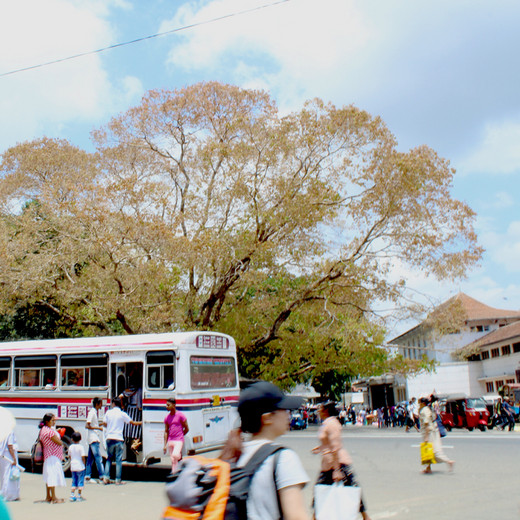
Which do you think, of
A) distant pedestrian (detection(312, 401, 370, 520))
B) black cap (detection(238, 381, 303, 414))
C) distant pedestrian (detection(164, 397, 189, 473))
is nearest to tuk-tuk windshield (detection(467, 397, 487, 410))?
distant pedestrian (detection(164, 397, 189, 473))

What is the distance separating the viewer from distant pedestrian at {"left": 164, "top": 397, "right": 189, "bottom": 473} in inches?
479

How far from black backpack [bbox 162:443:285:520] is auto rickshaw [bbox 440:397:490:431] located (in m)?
30.7

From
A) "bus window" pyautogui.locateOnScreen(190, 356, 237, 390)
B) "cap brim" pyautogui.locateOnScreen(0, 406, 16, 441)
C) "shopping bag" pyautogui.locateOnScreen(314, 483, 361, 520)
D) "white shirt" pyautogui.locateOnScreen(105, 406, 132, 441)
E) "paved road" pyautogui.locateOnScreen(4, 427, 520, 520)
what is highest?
"bus window" pyautogui.locateOnScreen(190, 356, 237, 390)

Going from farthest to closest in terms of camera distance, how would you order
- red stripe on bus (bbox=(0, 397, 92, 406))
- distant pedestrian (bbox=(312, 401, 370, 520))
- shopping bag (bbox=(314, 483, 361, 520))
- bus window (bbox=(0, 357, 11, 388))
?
bus window (bbox=(0, 357, 11, 388)), red stripe on bus (bbox=(0, 397, 92, 406)), distant pedestrian (bbox=(312, 401, 370, 520)), shopping bag (bbox=(314, 483, 361, 520))

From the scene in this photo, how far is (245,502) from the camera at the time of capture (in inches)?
107

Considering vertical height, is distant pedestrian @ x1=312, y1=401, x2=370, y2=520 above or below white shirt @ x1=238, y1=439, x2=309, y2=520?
below

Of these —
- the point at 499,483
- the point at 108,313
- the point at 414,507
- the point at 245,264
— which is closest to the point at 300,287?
the point at 245,264

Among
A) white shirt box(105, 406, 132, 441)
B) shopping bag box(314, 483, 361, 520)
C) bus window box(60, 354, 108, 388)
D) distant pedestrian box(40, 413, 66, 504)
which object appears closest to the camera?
shopping bag box(314, 483, 361, 520)

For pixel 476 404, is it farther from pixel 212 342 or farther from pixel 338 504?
pixel 338 504

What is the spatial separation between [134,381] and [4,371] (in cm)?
429

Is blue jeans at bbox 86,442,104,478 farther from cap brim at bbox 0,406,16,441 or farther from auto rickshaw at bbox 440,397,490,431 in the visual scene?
auto rickshaw at bbox 440,397,490,431

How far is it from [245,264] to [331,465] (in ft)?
58.5

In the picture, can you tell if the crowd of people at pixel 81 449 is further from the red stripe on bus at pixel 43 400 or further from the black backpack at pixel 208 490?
the black backpack at pixel 208 490

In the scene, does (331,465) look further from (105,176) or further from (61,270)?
(105,176)
